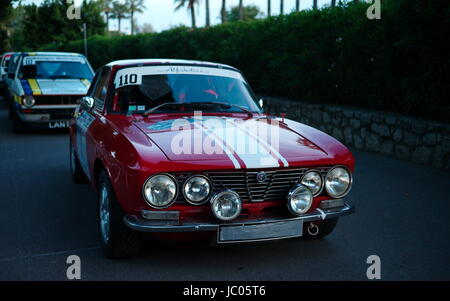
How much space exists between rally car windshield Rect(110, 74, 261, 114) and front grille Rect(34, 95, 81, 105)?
21.7 feet

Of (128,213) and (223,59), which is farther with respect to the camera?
(223,59)

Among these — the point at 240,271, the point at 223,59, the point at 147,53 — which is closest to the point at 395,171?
the point at 240,271

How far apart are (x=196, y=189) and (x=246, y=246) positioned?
103cm

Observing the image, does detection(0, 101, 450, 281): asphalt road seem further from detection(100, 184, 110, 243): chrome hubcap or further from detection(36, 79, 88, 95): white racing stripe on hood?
detection(36, 79, 88, 95): white racing stripe on hood

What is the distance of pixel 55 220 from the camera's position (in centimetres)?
520

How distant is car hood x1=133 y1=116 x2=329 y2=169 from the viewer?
3684 millimetres

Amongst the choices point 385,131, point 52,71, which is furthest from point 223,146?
point 52,71

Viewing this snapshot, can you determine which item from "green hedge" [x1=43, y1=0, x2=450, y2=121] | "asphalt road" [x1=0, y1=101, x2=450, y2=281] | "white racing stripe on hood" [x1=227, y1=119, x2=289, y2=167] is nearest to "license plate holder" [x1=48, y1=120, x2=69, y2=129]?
"asphalt road" [x1=0, y1=101, x2=450, y2=281]

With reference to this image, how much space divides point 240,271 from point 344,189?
3.42ft

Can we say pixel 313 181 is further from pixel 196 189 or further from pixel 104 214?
pixel 104 214

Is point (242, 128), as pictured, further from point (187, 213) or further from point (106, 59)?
point (106, 59)

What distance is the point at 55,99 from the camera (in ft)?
36.4

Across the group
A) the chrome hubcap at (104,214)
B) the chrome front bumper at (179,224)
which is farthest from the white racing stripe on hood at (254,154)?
the chrome hubcap at (104,214)
